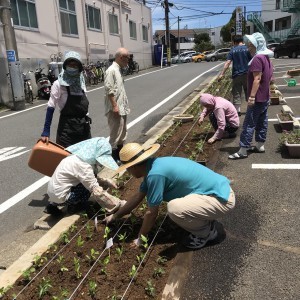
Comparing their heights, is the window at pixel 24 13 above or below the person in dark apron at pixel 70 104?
above

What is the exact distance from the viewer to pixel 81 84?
4695 millimetres

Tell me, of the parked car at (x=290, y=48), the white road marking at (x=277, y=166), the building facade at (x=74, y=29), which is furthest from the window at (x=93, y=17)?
the white road marking at (x=277, y=166)

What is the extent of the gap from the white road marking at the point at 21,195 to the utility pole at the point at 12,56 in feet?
27.3

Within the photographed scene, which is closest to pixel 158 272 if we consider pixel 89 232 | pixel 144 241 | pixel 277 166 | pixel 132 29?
pixel 144 241

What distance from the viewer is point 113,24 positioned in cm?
2841

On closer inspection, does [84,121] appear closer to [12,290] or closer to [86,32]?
[12,290]

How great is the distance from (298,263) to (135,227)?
1.59 metres

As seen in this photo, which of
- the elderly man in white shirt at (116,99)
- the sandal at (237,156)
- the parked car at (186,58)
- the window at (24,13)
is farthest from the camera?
the parked car at (186,58)

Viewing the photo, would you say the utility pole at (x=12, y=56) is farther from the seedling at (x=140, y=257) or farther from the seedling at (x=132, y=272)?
the seedling at (x=132, y=272)

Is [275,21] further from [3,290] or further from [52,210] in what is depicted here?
[3,290]

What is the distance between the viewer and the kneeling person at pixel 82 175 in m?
3.89

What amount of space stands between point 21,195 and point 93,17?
21797mm

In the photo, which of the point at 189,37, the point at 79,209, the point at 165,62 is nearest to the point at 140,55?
the point at 165,62

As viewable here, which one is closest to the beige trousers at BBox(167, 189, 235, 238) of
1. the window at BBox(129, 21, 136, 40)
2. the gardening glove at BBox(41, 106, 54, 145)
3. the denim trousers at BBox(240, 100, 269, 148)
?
the gardening glove at BBox(41, 106, 54, 145)
